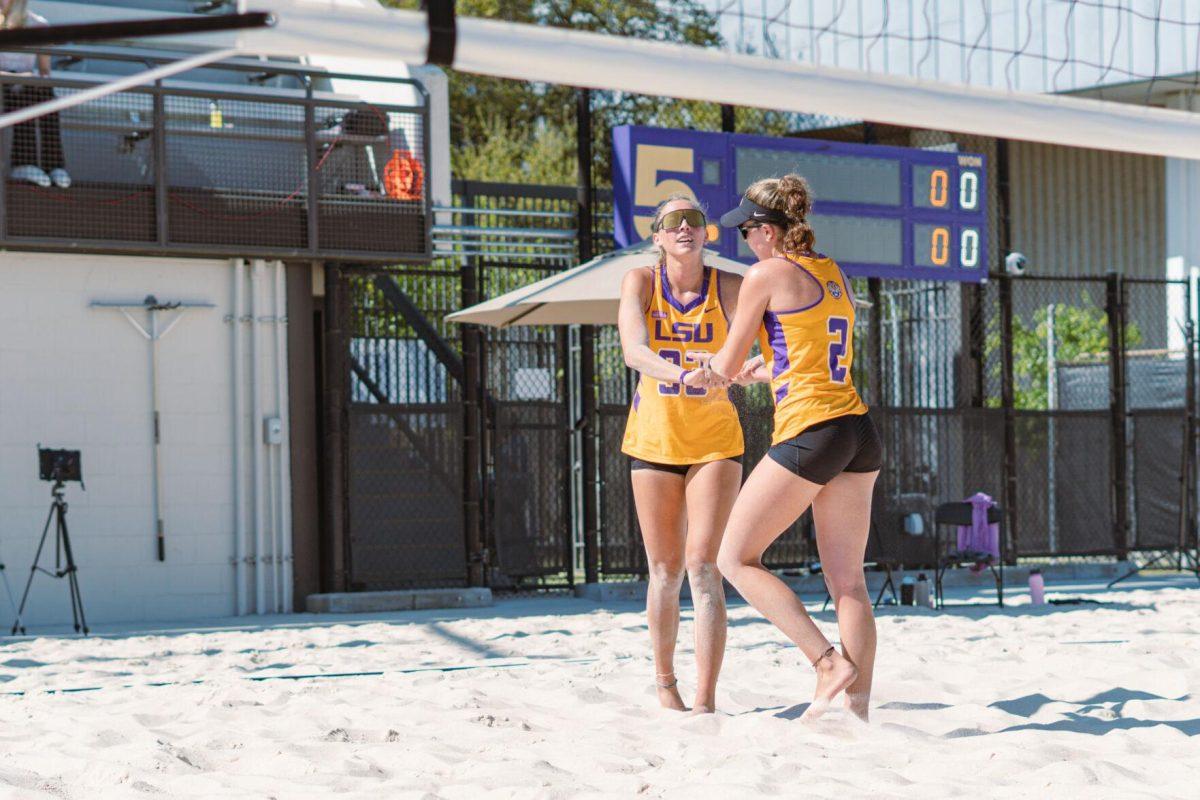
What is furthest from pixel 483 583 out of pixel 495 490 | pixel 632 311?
pixel 632 311

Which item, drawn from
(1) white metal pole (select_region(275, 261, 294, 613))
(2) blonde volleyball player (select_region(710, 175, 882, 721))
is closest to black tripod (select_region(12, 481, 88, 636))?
(1) white metal pole (select_region(275, 261, 294, 613))

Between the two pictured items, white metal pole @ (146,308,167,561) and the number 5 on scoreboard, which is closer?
white metal pole @ (146,308,167,561)

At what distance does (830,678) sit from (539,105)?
27597 millimetres

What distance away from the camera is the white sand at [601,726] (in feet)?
14.4

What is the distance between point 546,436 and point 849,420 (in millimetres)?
8003

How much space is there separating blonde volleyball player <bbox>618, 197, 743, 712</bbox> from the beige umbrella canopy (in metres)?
4.11

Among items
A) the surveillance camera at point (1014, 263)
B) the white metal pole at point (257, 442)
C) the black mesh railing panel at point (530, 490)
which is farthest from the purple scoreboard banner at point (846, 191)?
the white metal pole at point (257, 442)

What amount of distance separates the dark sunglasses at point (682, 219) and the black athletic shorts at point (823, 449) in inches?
37.9

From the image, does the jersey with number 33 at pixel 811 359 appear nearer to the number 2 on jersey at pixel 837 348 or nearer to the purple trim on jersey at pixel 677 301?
the number 2 on jersey at pixel 837 348

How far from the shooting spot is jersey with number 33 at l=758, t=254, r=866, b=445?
513 cm

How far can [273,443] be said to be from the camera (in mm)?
12227

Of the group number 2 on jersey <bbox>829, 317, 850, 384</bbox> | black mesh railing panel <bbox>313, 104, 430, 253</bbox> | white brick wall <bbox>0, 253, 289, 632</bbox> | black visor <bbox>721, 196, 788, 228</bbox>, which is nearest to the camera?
number 2 on jersey <bbox>829, 317, 850, 384</bbox>

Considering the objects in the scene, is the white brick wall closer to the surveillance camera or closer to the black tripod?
the black tripod

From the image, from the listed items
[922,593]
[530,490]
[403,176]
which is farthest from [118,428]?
[922,593]
